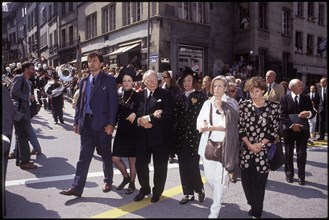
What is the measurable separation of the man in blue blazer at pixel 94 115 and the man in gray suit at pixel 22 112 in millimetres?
1930

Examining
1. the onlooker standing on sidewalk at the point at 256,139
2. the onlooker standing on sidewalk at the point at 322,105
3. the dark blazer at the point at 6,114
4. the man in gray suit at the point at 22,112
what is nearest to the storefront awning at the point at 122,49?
the man in gray suit at the point at 22,112

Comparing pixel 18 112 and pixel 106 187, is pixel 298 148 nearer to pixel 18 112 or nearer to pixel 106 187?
pixel 106 187

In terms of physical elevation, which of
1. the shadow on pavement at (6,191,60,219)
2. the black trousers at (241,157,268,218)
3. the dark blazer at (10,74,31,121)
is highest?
the dark blazer at (10,74,31,121)

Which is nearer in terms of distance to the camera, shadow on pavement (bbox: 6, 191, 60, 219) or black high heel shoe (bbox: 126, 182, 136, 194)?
shadow on pavement (bbox: 6, 191, 60, 219)

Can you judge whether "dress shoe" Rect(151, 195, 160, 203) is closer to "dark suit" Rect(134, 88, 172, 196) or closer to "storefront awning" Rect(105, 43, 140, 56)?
"dark suit" Rect(134, 88, 172, 196)

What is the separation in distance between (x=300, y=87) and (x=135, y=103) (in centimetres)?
276

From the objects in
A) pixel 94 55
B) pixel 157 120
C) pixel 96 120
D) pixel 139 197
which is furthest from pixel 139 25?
pixel 139 197

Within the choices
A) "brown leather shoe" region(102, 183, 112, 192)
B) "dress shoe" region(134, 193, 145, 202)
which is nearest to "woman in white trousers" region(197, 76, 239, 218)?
"dress shoe" region(134, 193, 145, 202)

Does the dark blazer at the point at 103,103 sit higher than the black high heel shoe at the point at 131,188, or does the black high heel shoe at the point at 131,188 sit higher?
the dark blazer at the point at 103,103

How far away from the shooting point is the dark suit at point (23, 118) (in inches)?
242

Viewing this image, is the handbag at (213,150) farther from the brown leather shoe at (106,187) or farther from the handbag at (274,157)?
the brown leather shoe at (106,187)

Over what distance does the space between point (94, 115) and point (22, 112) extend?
227 cm

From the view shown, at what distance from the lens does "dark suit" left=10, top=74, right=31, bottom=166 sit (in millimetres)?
6152

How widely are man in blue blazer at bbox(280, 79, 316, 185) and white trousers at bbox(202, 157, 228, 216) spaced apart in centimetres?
204
